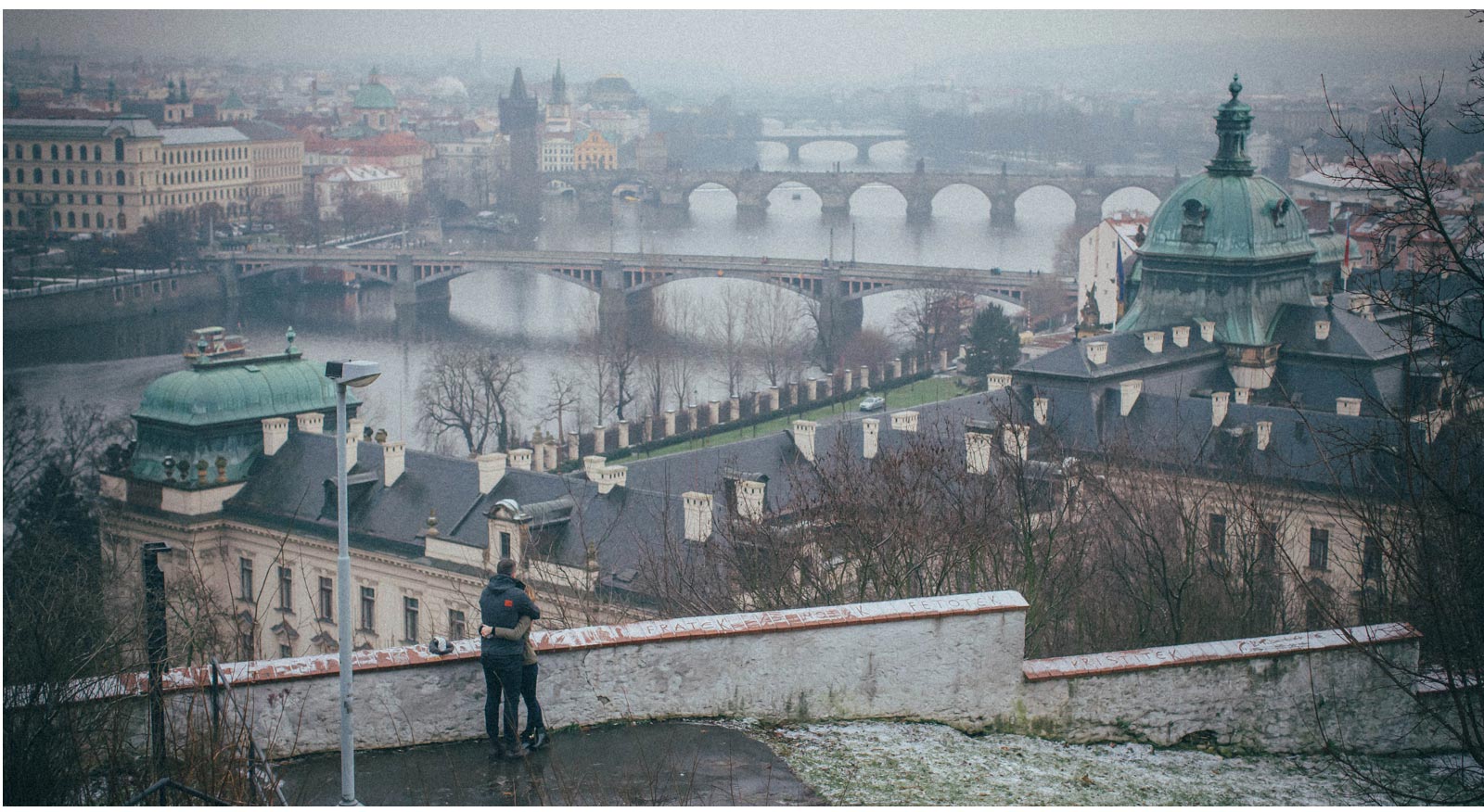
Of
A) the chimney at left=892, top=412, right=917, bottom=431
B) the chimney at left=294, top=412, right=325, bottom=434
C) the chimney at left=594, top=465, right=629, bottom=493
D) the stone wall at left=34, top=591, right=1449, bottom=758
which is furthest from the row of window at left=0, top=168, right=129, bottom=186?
the stone wall at left=34, top=591, right=1449, bottom=758

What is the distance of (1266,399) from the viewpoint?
19.8 m

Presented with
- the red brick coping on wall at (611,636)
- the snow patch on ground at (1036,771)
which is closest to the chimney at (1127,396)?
the snow patch on ground at (1036,771)

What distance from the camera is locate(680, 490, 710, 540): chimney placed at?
43.5ft

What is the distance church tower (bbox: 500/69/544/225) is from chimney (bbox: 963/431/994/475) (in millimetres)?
49419

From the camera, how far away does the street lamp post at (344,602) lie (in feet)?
16.8

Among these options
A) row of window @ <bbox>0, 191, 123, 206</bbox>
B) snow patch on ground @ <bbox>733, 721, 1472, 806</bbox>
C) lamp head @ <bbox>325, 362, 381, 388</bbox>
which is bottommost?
row of window @ <bbox>0, 191, 123, 206</bbox>

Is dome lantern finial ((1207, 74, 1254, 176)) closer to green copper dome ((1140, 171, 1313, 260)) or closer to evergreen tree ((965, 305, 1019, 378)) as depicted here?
green copper dome ((1140, 171, 1313, 260))

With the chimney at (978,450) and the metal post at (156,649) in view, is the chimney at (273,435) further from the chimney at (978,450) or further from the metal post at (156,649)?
the metal post at (156,649)

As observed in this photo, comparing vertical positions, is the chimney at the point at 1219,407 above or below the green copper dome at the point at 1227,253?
below

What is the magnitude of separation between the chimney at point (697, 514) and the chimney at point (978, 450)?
7.18 ft

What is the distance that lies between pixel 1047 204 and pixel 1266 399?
45.0 meters

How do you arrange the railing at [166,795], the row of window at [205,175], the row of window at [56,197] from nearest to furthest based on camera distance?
1. the railing at [166,795]
2. the row of window at [56,197]
3. the row of window at [205,175]

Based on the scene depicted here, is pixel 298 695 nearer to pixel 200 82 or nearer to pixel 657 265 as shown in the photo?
pixel 657 265

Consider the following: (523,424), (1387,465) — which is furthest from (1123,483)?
(523,424)
